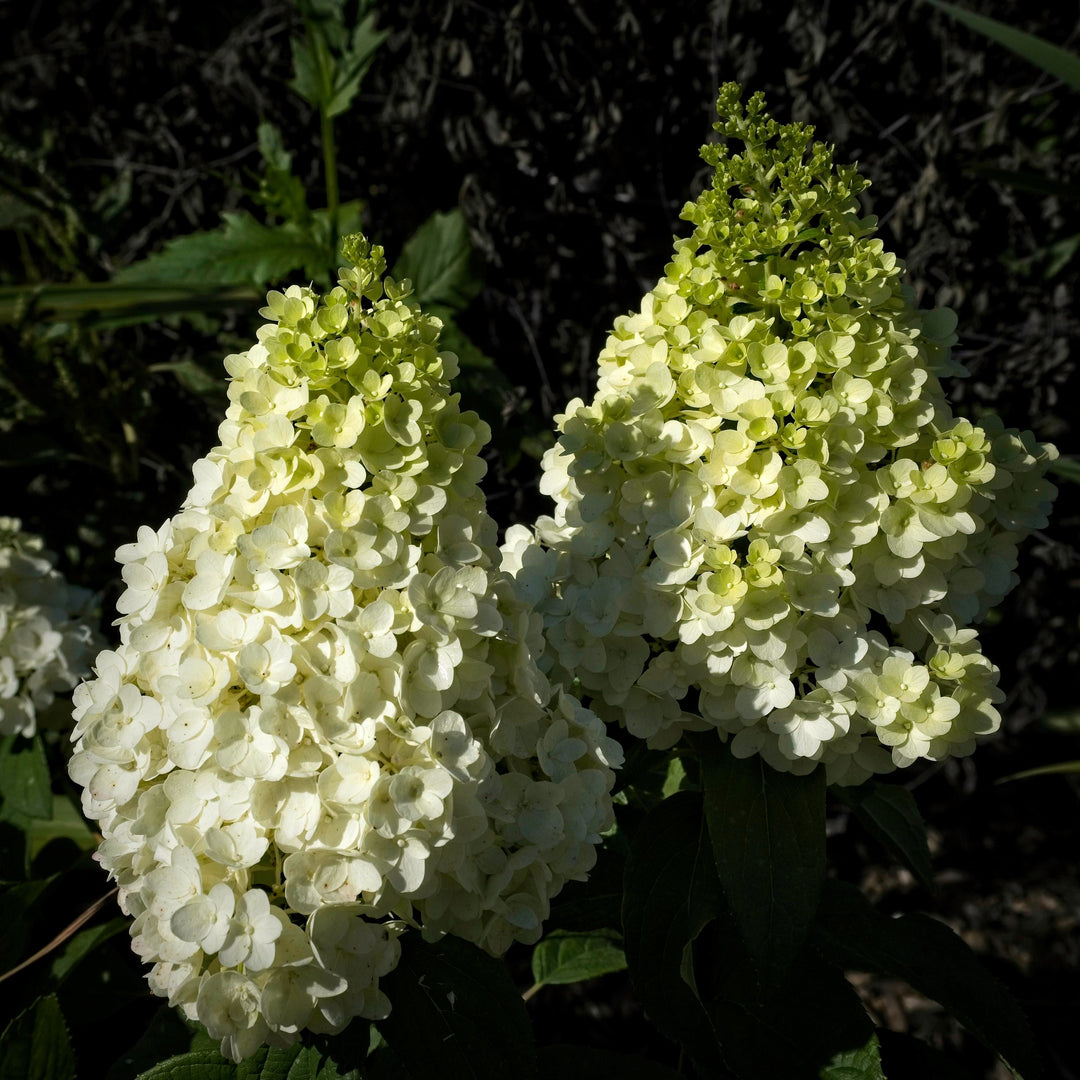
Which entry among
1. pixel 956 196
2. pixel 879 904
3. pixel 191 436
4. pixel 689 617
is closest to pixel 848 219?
pixel 689 617

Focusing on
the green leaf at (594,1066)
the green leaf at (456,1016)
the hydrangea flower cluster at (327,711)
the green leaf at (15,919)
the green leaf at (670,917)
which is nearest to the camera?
the hydrangea flower cluster at (327,711)

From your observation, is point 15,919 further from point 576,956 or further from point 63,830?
point 576,956

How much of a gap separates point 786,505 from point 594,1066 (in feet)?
2.62

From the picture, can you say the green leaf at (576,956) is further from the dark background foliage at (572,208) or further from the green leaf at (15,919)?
the dark background foliage at (572,208)

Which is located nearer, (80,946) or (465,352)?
(80,946)

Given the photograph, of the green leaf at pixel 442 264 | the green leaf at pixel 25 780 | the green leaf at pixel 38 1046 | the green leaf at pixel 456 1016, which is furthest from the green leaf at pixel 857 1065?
the green leaf at pixel 442 264

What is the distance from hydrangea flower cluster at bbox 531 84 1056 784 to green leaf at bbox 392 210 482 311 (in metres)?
1.12

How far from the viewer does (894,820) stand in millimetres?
1374

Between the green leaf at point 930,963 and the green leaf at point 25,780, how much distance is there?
4.17ft

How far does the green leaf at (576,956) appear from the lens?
153 cm

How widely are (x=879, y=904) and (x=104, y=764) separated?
88.0 inches

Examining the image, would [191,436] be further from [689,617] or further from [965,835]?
[965,835]

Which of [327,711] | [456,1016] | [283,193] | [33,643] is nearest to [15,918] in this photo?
[33,643]

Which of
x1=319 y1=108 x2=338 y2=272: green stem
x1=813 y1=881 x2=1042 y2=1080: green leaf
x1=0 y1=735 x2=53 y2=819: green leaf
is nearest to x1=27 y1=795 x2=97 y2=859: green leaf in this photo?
x1=0 y1=735 x2=53 y2=819: green leaf
